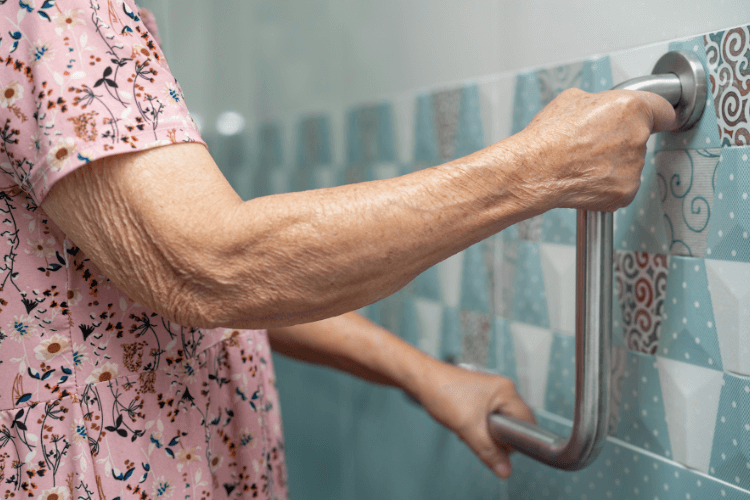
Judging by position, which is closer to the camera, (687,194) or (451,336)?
(687,194)

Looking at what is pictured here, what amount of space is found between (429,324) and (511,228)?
0.24 m

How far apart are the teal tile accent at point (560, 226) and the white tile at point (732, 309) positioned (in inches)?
5.9

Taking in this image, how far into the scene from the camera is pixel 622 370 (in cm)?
59

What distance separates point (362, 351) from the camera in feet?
2.40

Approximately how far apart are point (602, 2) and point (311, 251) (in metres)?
0.41

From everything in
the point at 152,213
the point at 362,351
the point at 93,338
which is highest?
the point at 152,213

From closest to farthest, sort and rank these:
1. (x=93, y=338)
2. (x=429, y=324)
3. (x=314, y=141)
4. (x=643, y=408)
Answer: (x=93, y=338) < (x=643, y=408) < (x=429, y=324) < (x=314, y=141)

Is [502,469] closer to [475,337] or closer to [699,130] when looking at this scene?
[475,337]

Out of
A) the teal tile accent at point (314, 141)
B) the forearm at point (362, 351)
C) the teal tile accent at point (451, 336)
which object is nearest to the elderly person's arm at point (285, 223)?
the forearm at point (362, 351)

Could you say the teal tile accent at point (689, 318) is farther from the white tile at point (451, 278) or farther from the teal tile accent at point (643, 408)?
the white tile at point (451, 278)

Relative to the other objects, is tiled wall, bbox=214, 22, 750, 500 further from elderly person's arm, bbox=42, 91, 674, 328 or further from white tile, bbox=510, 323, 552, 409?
elderly person's arm, bbox=42, 91, 674, 328

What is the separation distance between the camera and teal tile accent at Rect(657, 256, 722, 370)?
502mm

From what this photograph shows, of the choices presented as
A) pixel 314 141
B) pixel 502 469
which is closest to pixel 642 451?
pixel 502 469

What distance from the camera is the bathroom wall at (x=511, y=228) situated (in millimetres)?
494
